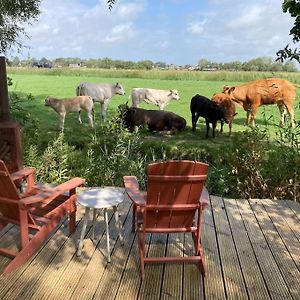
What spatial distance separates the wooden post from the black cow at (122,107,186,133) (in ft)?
15.7

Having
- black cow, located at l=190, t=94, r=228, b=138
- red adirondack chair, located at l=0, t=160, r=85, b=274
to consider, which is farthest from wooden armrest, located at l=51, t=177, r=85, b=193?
black cow, located at l=190, t=94, r=228, b=138

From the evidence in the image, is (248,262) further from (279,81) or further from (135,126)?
(279,81)

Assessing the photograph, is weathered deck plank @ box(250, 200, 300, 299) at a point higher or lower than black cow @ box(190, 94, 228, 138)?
lower

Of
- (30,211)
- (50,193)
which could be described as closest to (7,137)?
(30,211)

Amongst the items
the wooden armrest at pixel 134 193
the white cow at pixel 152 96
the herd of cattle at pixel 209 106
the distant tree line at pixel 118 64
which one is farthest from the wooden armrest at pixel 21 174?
the distant tree line at pixel 118 64

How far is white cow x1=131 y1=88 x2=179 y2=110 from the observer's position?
1240cm

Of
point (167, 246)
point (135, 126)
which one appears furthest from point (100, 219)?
point (135, 126)

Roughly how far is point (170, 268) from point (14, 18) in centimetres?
747

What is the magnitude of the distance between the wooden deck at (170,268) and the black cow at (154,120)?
5571 millimetres

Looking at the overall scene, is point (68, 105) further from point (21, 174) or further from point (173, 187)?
point (173, 187)

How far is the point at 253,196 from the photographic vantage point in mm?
5016

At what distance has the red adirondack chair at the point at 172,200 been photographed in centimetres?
268

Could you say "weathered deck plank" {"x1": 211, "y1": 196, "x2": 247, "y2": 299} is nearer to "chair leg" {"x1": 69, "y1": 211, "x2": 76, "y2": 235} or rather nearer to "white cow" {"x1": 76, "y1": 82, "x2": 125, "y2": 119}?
"chair leg" {"x1": 69, "y1": 211, "x2": 76, "y2": 235}

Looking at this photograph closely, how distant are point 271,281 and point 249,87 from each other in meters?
8.38
